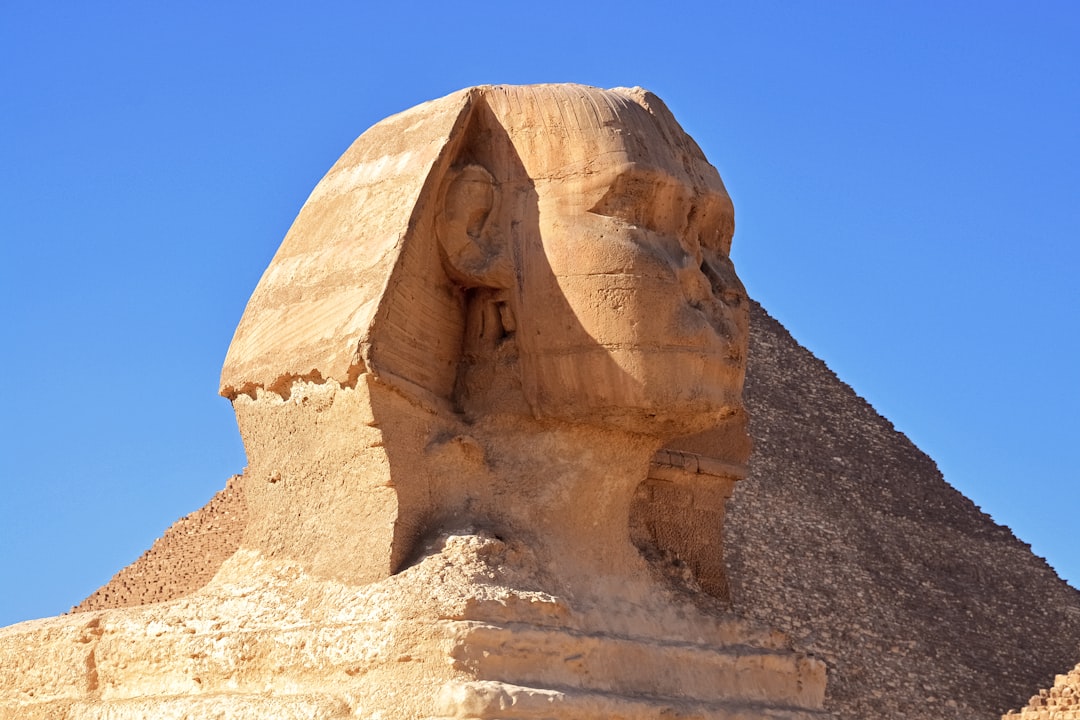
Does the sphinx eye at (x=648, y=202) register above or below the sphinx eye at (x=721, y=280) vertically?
above

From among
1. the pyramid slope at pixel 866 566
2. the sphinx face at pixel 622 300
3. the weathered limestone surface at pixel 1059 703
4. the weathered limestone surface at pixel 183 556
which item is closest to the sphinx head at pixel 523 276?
the sphinx face at pixel 622 300

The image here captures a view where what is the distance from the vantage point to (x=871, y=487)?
88125mm

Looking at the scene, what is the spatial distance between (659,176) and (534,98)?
0.43 meters

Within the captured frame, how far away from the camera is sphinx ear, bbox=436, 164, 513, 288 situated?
644cm

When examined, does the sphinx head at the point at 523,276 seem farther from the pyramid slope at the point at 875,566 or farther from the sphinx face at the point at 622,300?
the pyramid slope at the point at 875,566

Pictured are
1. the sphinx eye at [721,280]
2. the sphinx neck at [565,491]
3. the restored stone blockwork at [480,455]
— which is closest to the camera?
the restored stone blockwork at [480,455]

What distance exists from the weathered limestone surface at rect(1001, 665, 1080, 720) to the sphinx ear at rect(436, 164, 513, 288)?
132 feet

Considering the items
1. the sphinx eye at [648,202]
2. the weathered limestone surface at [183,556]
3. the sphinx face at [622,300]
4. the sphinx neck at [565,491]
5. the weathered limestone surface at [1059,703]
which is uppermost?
the weathered limestone surface at [183,556]

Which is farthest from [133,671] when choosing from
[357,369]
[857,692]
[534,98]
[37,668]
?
[857,692]

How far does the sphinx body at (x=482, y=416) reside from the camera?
613 cm

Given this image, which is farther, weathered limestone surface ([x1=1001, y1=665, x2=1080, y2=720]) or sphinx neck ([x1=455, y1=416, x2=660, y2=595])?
weathered limestone surface ([x1=1001, y1=665, x2=1080, y2=720])

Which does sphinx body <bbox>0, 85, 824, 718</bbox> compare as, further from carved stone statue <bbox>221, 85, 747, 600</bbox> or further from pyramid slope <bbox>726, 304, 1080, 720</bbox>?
pyramid slope <bbox>726, 304, 1080, 720</bbox>

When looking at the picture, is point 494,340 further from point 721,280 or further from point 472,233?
point 721,280

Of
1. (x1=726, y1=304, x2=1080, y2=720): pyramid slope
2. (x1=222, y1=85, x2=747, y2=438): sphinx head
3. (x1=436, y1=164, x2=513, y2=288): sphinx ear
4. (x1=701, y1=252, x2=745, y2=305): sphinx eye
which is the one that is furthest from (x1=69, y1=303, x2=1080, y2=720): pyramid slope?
(x1=436, y1=164, x2=513, y2=288): sphinx ear
